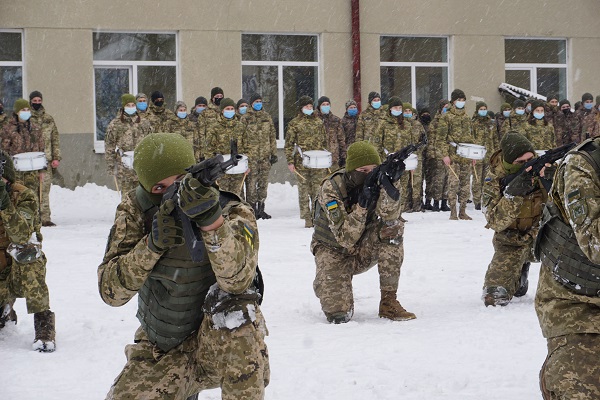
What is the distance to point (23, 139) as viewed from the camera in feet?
44.4

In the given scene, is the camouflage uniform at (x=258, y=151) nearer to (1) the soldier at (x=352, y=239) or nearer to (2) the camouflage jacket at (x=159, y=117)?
(2) the camouflage jacket at (x=159, y=117)

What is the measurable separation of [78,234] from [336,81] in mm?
7615

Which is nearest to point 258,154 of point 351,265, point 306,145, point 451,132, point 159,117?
point 306,145

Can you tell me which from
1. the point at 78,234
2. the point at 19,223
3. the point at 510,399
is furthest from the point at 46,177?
the point at 510,399

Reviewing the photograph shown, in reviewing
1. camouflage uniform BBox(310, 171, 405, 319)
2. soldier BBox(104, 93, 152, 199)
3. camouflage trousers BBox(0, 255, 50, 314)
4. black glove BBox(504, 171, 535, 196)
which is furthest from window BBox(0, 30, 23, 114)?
black glove BBox(504, 171, 535, 196)

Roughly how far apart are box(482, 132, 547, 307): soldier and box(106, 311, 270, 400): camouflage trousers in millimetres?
3612

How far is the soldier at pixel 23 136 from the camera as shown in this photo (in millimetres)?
13398

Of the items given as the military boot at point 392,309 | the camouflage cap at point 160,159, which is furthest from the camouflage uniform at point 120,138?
the camouflage cap at point 160,159

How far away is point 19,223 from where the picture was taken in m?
5.83

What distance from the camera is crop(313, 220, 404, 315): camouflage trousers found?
6953mm

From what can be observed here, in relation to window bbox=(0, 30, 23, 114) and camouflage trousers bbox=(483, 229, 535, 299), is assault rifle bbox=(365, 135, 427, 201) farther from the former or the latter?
window bbox=(0, 30, 23, 114)

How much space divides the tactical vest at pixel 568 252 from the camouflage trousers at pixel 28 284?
11.9 ft

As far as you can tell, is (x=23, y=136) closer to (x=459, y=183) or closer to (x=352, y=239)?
(x=459, y=183)

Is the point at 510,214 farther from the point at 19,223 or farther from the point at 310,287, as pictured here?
the point at 19,223
